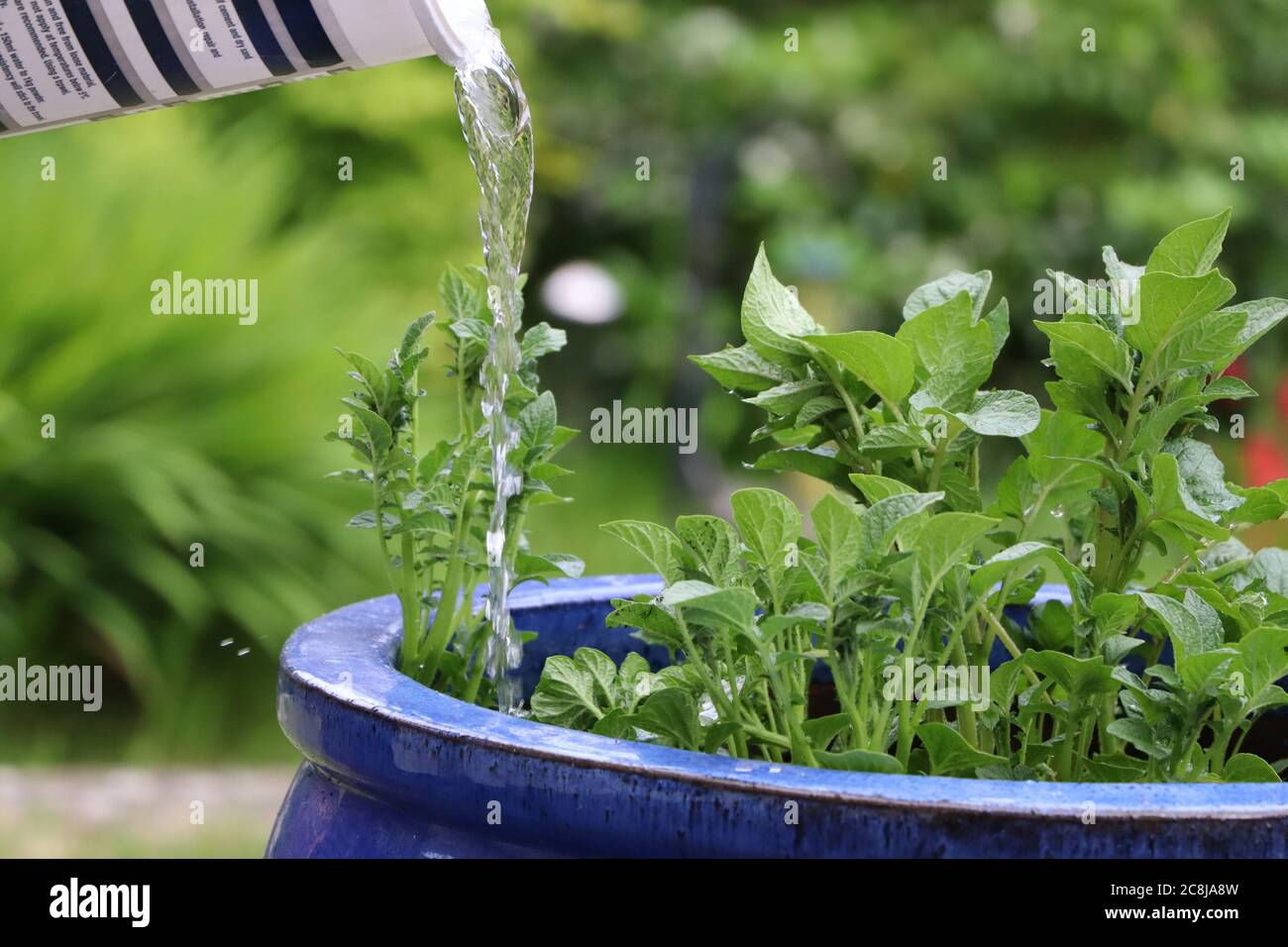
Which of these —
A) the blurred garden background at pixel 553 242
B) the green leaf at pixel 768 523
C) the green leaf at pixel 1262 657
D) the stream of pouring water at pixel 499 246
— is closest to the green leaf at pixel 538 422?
the stream of pouring water at pixel 499 246

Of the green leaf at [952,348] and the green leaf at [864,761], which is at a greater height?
the green leaf at [952,348]

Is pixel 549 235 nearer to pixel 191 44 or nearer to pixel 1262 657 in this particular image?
pixel 191 44

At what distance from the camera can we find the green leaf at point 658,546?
0.75 m

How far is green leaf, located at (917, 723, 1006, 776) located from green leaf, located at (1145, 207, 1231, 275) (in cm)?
28

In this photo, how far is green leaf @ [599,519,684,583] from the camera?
2.45 feet

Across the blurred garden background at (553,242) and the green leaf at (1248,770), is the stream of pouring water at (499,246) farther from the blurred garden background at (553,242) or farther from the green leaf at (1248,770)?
the blurred garden background at (553,242)

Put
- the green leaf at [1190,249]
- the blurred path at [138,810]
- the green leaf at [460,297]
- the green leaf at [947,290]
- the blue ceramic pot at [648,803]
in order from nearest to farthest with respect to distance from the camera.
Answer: the blue ceramic pot at [648,803], the green leaf at [1190,249], the green leaf at [947,290], the green leaf at [460,297], the blurred path at [138,810]

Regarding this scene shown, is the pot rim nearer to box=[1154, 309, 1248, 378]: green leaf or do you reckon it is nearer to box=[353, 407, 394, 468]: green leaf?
box=[353, 407, 394, 468]: green leaf

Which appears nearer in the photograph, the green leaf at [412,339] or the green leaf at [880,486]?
the green leaf at [880,486]

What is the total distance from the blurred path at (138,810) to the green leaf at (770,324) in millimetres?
1671

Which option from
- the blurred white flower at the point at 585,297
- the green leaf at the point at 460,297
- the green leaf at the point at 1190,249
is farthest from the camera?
the blurred white flower at the point at 585,297

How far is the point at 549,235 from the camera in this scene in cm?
500

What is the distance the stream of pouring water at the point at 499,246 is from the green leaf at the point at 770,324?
20cm

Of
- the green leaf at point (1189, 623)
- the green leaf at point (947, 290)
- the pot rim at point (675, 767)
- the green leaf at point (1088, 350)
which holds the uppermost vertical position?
the green leaf at point (947, 290)
